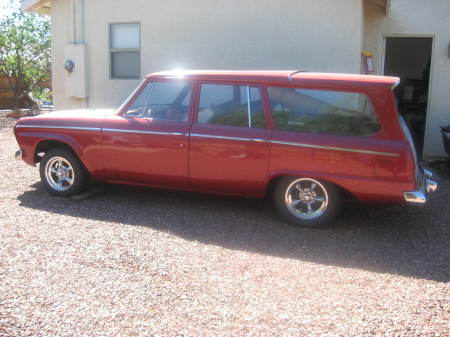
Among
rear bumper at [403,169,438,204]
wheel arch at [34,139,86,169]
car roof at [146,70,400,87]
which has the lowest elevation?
rear bumper at [403,169,438,204]

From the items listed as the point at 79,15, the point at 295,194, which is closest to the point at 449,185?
the point at 295,194

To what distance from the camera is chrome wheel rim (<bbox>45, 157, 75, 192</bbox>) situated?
601 cm

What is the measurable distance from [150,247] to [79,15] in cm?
689

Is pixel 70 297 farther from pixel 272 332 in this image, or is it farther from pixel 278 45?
pixel 278 45

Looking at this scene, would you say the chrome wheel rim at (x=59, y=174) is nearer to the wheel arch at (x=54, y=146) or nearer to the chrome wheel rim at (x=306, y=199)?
the wheel arch at (x=54, y=146)

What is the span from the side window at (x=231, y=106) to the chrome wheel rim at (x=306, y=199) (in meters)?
0.74

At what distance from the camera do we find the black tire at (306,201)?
4.91m

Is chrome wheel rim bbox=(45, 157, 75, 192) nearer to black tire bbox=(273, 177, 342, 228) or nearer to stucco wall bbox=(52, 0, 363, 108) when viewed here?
black tire bbox=(273, 177, 342, 228)

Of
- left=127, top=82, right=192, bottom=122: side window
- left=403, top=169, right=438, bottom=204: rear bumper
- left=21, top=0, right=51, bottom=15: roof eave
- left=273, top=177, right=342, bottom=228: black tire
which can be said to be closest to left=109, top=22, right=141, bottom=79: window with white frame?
left=21, top=0, right=51, bottom=15: roof eave

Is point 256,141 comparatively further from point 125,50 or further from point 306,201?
point 125,50

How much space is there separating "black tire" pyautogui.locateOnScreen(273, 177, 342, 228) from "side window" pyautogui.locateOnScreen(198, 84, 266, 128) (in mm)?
704

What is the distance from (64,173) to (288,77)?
3.02 metres

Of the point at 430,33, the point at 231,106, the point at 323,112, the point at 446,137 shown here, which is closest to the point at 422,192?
the point at 323,112

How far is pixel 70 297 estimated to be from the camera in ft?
11.2
